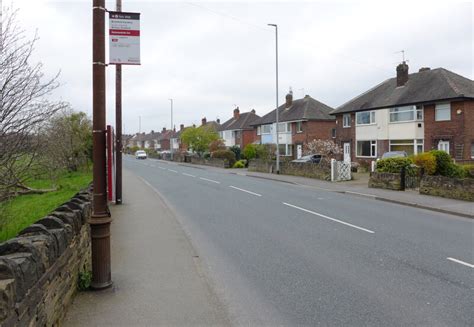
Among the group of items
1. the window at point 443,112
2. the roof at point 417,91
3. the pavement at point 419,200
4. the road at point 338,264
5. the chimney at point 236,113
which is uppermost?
Result: the chimney at point 236,113

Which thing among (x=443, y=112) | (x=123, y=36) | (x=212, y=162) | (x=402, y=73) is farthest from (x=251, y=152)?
(x=123, y=36)

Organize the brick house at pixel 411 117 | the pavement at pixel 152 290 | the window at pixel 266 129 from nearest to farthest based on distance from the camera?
the pavement at pixel 152 290, the brick house at pixel 411 117, the window at pixel 266 129

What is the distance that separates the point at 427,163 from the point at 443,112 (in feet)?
38.6

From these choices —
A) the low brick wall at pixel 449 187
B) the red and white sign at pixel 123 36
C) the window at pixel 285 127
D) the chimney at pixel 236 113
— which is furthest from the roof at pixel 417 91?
the chimney at pixel 236 113

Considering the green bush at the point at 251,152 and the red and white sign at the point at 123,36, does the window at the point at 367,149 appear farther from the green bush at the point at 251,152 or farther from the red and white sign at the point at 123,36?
the red and white sign at the point at 123,36

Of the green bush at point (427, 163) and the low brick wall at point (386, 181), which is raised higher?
the green bush at point (427, 163)

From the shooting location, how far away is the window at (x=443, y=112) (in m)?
28.4

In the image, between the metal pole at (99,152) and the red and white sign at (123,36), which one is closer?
the metal pole at (99,152)

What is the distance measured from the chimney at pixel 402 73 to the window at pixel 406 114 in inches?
136

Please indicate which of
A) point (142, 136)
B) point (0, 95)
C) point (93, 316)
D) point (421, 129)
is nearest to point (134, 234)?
point (0, 95)

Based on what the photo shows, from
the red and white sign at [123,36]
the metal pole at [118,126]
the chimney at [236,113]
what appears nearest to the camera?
the red and white sign at [123,36]

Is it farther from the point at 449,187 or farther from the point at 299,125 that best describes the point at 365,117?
the point at 449,187

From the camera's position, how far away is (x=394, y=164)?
63.1 feet

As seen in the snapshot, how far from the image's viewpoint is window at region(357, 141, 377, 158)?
34.7 metres
